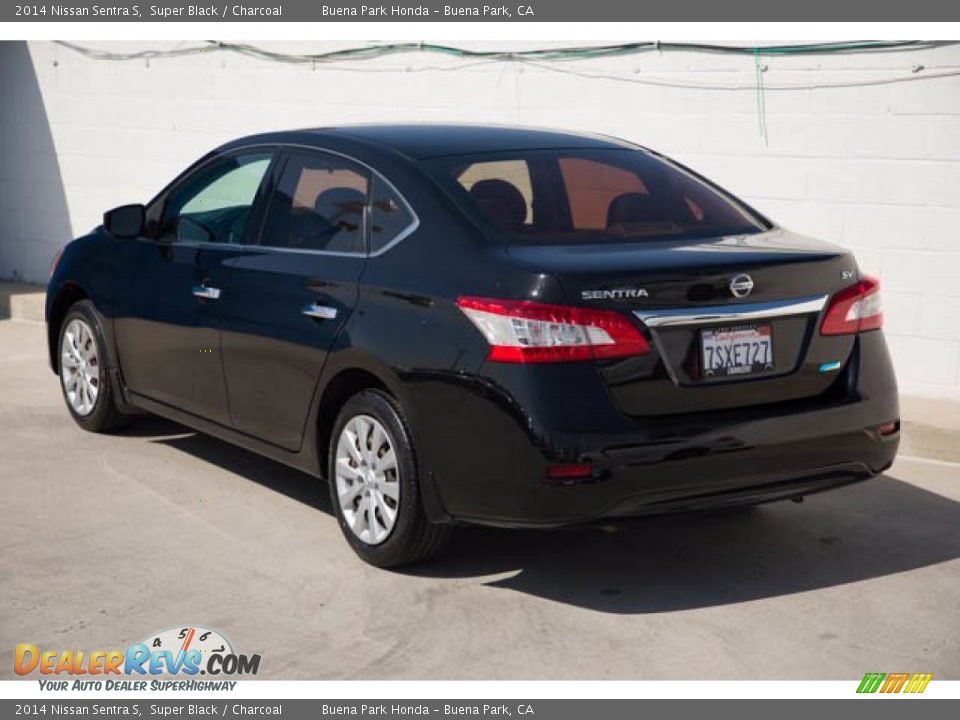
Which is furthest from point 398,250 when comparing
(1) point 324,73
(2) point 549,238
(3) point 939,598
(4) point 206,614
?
(1) point 324,73

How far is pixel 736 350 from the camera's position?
5234 mm

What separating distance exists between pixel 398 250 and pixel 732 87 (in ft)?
13.7

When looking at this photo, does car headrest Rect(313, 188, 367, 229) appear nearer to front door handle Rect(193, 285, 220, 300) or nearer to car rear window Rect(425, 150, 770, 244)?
car rear window Rect(425, 150, 770, 244)

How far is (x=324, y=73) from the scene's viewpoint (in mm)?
11539

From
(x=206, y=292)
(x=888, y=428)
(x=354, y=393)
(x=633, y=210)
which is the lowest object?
(x=888, y=428)

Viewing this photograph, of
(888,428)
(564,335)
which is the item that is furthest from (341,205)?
(888,428)

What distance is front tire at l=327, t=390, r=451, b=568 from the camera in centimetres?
551

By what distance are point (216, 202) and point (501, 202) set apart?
181 centimetres

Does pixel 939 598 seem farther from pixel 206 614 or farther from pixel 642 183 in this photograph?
pixel 206 614

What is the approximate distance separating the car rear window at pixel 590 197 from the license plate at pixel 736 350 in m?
0.61

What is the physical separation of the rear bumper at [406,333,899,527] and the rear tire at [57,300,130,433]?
285cm

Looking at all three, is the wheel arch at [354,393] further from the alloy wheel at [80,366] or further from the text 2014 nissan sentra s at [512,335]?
the alloy wheel at [80,366]

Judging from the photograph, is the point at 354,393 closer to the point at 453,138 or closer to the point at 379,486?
the point at 379,486
